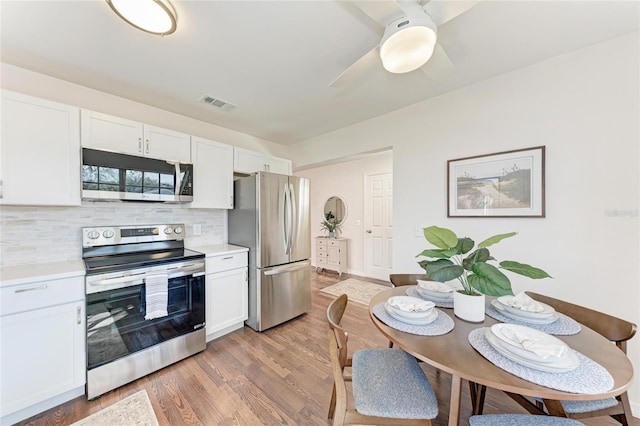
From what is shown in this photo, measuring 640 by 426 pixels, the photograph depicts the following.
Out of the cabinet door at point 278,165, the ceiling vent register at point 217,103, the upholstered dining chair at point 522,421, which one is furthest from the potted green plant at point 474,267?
the cabinet door at point 278,165

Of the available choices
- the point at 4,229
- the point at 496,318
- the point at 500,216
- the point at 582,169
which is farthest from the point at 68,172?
the point at 582,169

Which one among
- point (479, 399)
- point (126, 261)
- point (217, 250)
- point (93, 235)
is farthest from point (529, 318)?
point (93, 235)

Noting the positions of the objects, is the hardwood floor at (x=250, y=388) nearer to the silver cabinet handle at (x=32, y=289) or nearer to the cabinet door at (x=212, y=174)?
the silver cabinet handle at (x=32, y=289)

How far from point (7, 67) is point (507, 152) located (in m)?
4.20

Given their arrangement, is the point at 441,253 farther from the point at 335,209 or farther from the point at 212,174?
the point at 335,209

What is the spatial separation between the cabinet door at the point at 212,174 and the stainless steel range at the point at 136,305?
593mm

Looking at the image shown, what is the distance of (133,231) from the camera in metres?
2.23

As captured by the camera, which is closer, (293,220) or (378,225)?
(293,220)

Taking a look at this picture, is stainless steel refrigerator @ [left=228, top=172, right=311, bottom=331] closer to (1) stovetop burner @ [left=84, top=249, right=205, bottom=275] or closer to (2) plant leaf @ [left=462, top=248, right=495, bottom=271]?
(1) stovetop burner @ [left=84, top=249, right=205, bottom=275]

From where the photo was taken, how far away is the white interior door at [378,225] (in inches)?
179

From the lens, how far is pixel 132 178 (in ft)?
6.74

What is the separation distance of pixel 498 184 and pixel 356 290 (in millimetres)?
2700

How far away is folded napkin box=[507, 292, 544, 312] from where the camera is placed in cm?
125

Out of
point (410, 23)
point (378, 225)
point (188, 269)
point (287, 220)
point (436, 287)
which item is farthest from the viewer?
point (378, 225)
